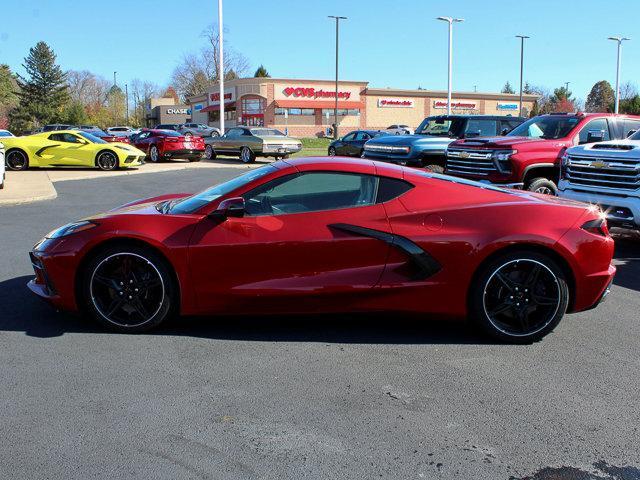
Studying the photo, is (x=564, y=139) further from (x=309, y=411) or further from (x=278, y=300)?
(x=309, y=411)

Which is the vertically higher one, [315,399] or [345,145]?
[345,145]

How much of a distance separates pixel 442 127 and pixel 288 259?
1136 centimetres

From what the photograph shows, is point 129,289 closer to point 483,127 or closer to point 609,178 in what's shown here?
point 609,178

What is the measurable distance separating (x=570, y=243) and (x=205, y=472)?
Result: 3.21m

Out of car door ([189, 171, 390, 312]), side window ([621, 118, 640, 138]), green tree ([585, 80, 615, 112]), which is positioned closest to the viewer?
car door ([189, 171, 390, 312])

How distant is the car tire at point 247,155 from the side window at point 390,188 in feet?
77.1

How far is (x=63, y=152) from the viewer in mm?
21547

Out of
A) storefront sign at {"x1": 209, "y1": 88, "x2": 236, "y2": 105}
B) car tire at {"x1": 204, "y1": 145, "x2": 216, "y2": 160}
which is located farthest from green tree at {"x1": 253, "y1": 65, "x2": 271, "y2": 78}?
car tire at {"x1": 204, "y1": 145, "x2": 216, "y2": 160}

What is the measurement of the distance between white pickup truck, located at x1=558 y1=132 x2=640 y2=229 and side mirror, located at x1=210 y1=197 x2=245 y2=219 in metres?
5.71

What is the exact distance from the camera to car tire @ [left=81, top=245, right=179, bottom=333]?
4.72 m

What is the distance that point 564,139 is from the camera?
10.9 m

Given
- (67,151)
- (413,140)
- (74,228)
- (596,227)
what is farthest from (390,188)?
(67,151)

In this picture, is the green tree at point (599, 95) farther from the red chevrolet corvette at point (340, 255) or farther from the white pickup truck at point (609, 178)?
the red chevrolet corvette at point (340, 255)

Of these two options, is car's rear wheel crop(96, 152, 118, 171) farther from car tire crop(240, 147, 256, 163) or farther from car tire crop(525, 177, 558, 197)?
car tire crop(525, 177, 558, 197)
